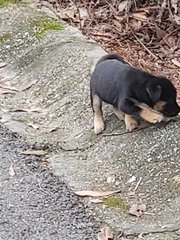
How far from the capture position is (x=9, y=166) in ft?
22.2

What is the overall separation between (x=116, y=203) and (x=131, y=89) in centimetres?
113

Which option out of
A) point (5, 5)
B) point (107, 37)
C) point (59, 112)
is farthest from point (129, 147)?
point (5, 5)

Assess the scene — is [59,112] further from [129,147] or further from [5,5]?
[5,5]

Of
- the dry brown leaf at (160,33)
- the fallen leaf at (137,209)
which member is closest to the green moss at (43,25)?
the dry brown leaf at (160,33)

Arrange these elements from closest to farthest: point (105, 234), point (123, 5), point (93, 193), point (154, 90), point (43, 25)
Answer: point (105, 234) < point (93, 193) < point (154, 90) < point (43, 25) < point (123, 5)

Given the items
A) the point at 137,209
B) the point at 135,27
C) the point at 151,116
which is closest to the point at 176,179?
the point at 137,209

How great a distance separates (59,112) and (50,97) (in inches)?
15.0

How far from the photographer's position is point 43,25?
9492 mm

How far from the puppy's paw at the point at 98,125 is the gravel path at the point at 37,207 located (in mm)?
578

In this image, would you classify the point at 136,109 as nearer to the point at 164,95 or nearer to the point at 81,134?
the point at 164,95

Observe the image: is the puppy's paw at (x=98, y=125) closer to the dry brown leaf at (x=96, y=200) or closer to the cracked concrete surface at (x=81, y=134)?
the cracked concrete surface at (x=81, y=134)

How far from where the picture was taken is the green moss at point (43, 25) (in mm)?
9359

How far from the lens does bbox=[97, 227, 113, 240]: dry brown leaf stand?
5.56 meters

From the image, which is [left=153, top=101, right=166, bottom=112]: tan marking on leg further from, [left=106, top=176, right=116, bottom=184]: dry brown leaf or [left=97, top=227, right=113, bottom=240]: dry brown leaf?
[left=97, top=227, right=113, bottom=240]: dry brown leaf
